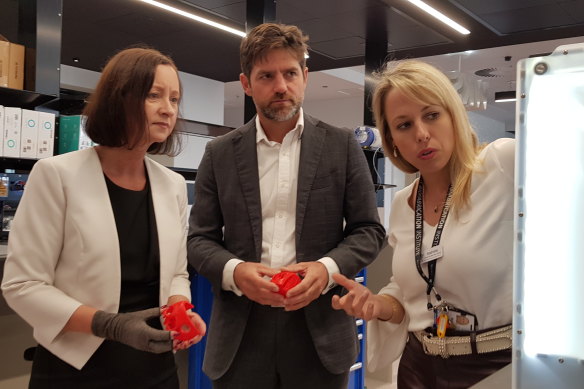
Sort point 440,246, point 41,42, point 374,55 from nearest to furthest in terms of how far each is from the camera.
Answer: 1. point 440,246
2. point 41,42
3. point 374,55

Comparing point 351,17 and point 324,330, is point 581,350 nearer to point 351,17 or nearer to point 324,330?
point 324,330

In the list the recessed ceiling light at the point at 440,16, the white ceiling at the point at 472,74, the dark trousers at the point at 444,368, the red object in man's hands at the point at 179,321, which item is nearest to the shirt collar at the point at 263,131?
the red object in man's hands at the point at 179,321

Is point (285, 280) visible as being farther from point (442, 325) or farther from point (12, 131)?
point (12, 131)

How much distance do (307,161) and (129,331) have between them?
0.78 meters

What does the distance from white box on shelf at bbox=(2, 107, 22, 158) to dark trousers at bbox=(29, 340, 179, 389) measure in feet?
9.33

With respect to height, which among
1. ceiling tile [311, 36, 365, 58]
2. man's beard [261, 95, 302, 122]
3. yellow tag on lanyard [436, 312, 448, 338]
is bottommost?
yellow tag on lanyard [436, 312, 448, 338]

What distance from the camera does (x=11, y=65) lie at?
12.9 feet

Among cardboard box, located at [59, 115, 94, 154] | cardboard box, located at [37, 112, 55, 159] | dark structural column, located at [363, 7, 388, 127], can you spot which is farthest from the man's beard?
dark structural column, located at [363, 7, 388, 127]

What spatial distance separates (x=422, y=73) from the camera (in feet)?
4.55

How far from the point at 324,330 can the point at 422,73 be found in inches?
33.6

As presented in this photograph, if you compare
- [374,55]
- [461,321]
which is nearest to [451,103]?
[461,321]

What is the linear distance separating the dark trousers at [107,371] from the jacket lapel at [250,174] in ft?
1.53

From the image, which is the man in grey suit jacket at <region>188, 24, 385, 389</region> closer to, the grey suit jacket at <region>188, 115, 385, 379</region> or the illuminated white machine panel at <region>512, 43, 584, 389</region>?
the grey suit jacket at <region>188, 115, 385, 379</region>

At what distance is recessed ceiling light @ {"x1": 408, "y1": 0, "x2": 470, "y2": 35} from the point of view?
594cm
